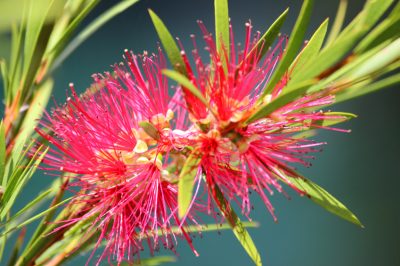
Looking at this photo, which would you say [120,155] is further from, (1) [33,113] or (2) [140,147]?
(1) [33,113]

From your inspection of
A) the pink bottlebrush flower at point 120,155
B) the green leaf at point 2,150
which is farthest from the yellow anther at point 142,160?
the green leaf at point 2,150

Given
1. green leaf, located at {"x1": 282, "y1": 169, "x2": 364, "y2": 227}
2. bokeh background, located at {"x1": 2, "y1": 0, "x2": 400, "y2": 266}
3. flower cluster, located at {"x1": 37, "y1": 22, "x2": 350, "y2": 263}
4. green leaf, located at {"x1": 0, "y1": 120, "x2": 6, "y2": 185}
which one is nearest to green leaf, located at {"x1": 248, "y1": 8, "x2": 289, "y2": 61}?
flower cluster, located at {"x1": 37, "y1": 22, "x2": 350, "y2": 263}

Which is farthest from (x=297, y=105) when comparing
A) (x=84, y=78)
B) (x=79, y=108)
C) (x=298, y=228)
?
(x=298, y=228)

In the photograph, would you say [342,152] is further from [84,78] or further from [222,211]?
[222,211]

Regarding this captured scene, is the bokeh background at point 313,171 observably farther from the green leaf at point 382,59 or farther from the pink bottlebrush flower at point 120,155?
the green leaf at point 382,59

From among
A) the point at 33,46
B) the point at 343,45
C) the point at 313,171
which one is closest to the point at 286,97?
the point at 343,45

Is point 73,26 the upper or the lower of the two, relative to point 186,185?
upper

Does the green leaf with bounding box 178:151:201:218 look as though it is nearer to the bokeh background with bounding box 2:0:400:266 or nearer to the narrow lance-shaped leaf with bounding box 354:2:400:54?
Result: the narrow lance-shaped leaf with bounding box 354:2:400:54
